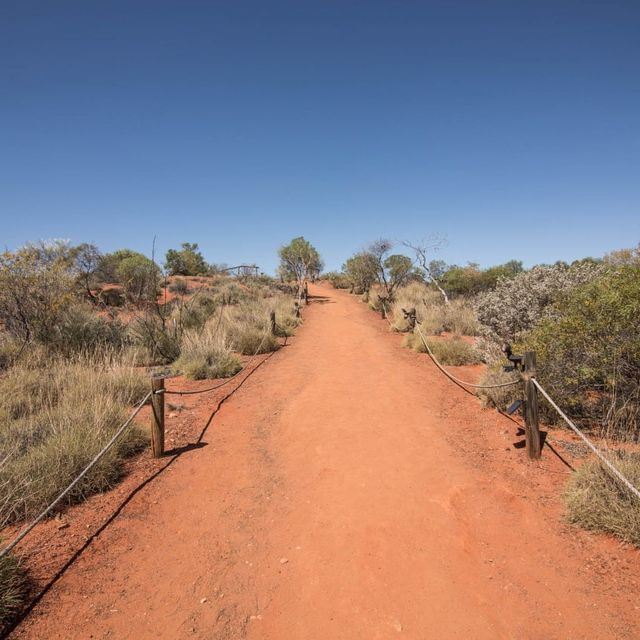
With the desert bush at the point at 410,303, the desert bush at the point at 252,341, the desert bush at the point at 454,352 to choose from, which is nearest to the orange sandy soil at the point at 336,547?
the desert bush at the point at 454,352

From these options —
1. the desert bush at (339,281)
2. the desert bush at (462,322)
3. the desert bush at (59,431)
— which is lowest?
the desert bush at (59,431)

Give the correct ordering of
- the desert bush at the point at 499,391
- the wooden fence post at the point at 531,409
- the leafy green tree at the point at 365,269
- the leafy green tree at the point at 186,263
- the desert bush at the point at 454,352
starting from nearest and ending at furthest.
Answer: the wooden fence post at the point at 531,409, the desert bush at the point at 499,391, the desert bush at the point at 454,352, the leafy green tree at the point at 365,269, the leafy green tree at the point at 186,263

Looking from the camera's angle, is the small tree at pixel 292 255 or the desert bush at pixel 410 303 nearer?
the desert bush at pixel 410 303

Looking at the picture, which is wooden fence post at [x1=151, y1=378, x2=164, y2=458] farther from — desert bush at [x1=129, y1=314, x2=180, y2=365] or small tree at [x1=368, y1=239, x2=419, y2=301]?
small tree at [x1=368, y1=239, x2=419, y2=301]

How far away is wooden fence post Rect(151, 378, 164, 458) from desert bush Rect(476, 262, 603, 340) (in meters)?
6.73

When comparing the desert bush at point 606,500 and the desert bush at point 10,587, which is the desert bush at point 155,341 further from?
the desert bush at point 606,500

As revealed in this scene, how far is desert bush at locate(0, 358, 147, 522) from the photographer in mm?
3953

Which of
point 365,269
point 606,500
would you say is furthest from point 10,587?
A: point 365,269

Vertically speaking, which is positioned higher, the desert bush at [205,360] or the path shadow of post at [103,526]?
the desert bush at [205,360]

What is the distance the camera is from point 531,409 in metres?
4.70

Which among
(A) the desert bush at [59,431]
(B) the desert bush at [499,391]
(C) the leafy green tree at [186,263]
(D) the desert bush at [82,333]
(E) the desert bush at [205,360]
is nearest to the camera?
(A) the desert bush at [59,431]

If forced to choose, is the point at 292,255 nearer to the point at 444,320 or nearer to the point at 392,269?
the point at 392,269

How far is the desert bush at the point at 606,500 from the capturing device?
10.8 feet

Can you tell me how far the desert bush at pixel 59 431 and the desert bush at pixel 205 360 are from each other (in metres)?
1.47
